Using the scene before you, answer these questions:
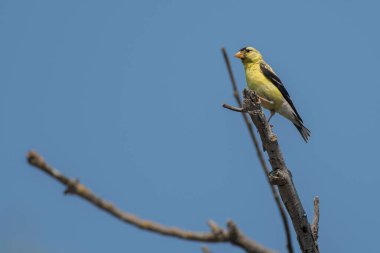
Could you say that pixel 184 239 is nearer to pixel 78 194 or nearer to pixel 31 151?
pixel 78 194

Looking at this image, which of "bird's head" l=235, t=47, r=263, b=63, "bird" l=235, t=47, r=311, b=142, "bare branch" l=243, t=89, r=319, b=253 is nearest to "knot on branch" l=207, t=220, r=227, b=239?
"bare branch" l=243, t=89, r=319, b=253

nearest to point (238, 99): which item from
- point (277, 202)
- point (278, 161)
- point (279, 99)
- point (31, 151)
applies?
point (277, 202)

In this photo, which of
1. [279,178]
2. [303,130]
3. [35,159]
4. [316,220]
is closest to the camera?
[35,159]

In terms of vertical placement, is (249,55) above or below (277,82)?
above

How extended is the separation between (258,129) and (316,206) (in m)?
1.08

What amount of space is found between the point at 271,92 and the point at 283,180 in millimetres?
3926

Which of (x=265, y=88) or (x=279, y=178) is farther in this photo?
(x=265, y=88)

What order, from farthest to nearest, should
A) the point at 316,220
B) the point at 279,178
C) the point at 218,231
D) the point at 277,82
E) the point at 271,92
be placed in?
the point at 277,82
the point at 271,92
the point at 279,178
the point at 316,220
the point at 218,231

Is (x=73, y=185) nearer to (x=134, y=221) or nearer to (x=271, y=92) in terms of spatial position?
(x=134, y=221)

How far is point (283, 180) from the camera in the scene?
17.4ft

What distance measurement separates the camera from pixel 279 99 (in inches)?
357

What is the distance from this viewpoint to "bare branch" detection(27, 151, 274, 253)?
1264mm

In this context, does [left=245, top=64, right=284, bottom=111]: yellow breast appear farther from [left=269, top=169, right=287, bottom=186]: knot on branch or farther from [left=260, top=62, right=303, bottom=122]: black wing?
[left=269, top=169, right=287, bottom=186]: knot on branch

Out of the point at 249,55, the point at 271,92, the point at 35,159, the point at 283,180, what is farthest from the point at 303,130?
the point at 35,159
